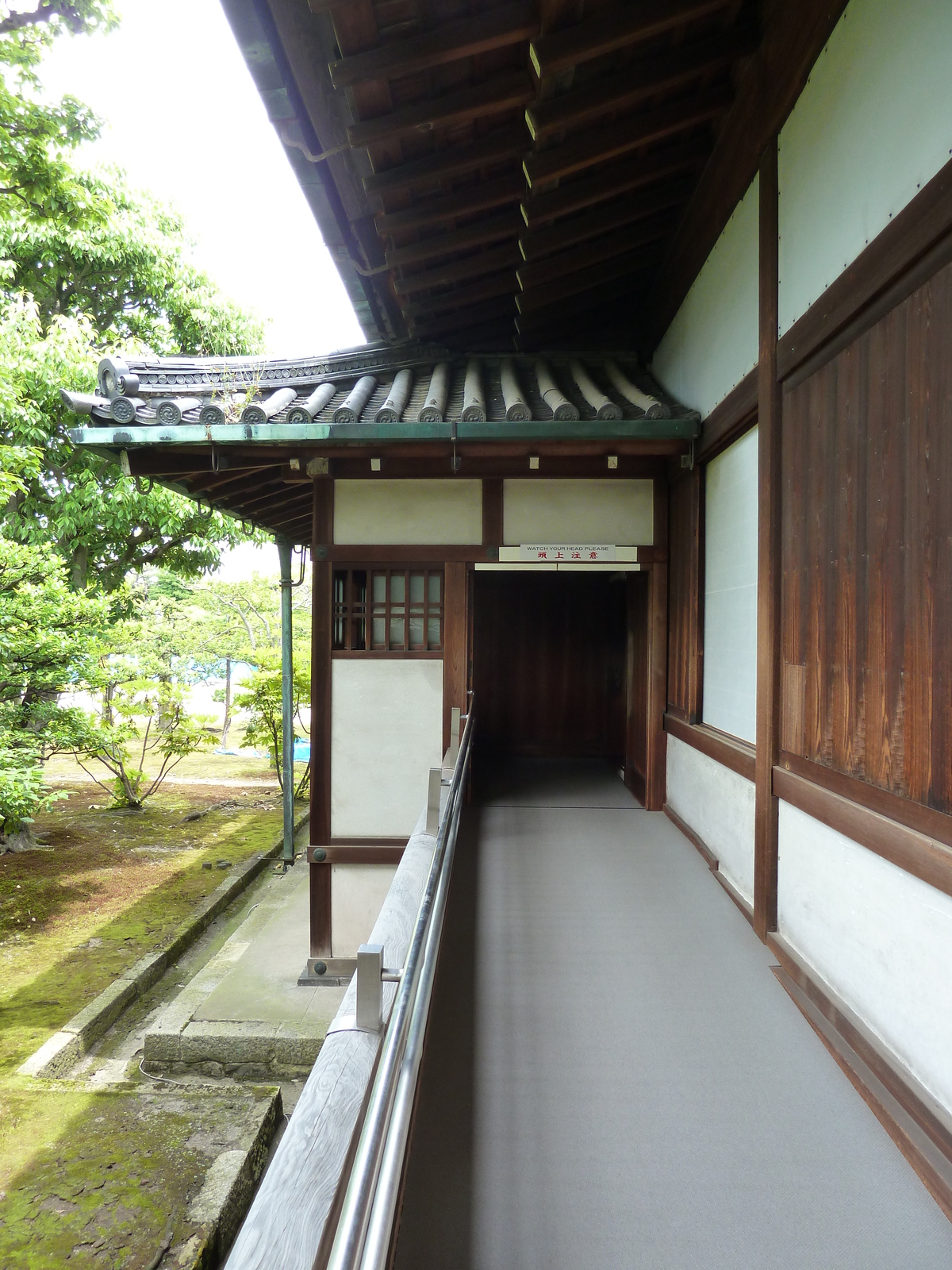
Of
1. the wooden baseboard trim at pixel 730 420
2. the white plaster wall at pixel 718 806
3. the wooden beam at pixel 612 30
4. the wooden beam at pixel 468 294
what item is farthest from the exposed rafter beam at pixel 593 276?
the white plaster wall at pixel 718 806

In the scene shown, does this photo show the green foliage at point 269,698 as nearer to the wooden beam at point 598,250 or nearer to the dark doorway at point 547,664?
the dark doorway at point 547,664

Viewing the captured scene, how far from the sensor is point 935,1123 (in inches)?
81.6

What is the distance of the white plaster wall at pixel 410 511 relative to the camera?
575cm

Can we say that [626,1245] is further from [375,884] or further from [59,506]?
[59,506]

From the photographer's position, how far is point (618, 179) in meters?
4.75

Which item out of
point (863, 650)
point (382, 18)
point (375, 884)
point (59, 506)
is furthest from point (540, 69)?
point (59, 506)

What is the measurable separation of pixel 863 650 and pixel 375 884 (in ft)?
14.2

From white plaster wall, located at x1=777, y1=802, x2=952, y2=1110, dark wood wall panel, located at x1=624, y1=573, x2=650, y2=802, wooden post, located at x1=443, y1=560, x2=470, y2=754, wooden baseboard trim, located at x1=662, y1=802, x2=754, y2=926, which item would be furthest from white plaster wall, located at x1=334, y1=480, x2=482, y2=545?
white plaster wall, located at x1=777, y1=802, x2=952, y2=1110

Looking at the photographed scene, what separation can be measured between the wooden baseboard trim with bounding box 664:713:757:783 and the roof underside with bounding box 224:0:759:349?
351 centimetres

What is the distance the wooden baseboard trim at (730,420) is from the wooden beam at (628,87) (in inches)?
62.8

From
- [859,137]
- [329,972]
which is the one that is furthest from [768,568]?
[329,972]

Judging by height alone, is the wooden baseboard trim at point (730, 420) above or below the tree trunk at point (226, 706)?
above

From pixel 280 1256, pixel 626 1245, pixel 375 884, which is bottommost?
Result: pixel 375 884

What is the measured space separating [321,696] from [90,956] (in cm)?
391
